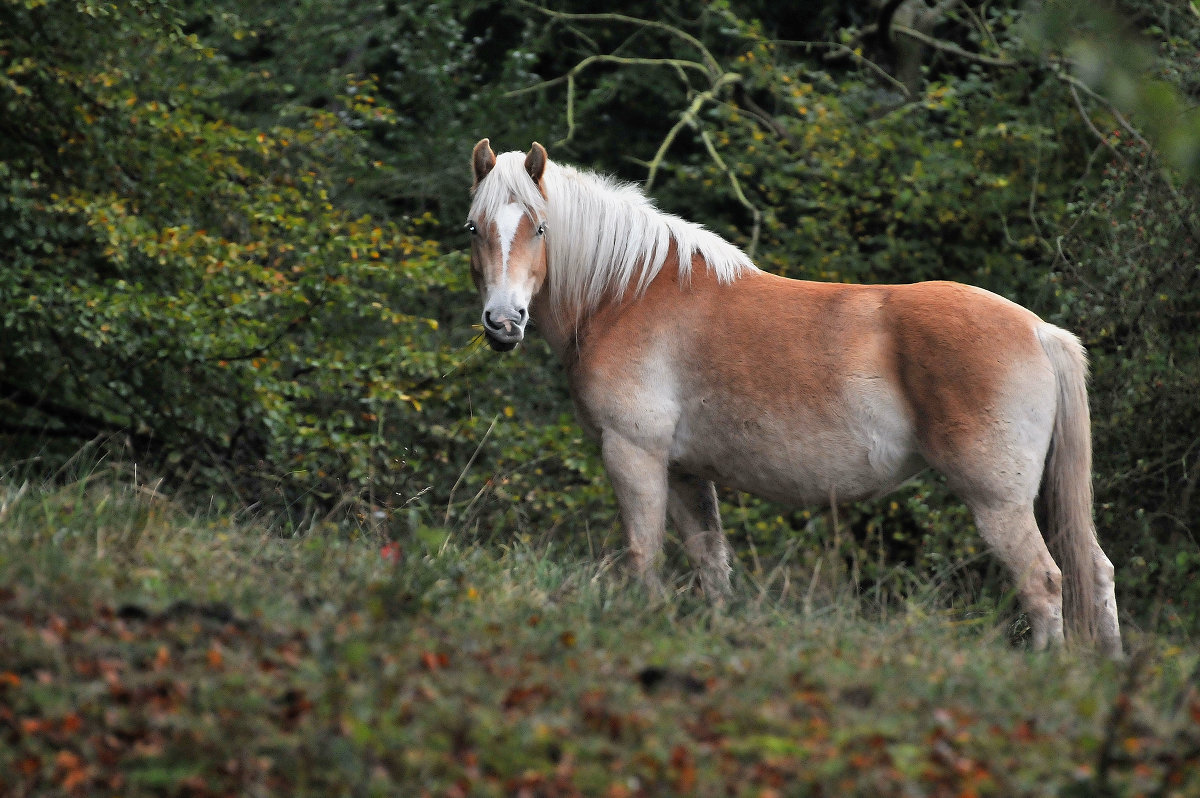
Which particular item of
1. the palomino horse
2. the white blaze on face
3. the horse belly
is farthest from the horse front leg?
the white blaze on face

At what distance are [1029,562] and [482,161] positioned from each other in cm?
292

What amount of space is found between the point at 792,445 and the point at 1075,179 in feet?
22.8

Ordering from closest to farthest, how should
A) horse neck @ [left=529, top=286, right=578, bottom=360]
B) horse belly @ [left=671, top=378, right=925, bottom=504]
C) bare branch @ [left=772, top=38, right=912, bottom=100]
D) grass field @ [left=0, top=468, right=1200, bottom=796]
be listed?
1. grass field @ [left=0, top=468, right=1200, bottom=796]
2. horse belly @ [left=671, top=378, right=925, bottom=504]
3. horse neck @ [left=529, top=286, right=578, bottom=360]
4. bare branch @ [left=772, top=38, right=912, bottom=100]

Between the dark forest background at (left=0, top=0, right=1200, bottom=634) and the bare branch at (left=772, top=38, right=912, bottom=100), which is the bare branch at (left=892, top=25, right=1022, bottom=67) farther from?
the bare branch at (left=772, top=38, right=912, bottom=100)

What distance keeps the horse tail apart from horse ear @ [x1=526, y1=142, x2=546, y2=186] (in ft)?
7.37

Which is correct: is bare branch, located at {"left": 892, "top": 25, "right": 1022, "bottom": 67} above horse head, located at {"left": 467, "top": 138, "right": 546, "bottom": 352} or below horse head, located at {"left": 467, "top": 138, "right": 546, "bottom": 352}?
above

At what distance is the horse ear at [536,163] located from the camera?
5430mm

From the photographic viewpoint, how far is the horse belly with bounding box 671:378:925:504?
5121mm

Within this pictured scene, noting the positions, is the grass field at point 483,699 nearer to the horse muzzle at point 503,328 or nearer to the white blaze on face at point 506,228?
the horse muzzle at point 503,328

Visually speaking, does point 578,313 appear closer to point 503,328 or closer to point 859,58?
point 503,328

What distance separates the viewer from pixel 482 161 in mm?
5547

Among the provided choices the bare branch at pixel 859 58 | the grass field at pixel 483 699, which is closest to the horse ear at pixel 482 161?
the grass field at pixel 483 699

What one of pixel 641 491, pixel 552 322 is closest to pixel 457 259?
pixel 552 322

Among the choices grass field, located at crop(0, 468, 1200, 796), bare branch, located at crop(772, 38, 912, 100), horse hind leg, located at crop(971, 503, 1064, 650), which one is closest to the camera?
grass field, located at crop(0, 468, 1200, 796)
